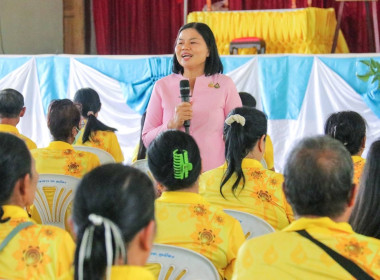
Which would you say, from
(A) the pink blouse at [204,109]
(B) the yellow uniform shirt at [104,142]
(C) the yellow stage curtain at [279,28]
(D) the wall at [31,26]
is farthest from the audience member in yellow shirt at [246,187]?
(D) the wall at [31,26]

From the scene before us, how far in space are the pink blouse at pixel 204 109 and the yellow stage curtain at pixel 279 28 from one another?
444cm

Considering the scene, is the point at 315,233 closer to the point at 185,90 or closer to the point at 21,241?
the point at 21,241

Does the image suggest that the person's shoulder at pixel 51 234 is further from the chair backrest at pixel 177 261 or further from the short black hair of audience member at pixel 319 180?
the short black hair of audience member at pixel 319 180

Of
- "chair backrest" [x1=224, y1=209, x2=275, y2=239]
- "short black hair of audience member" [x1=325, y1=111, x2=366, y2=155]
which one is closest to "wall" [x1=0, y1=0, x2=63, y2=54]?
"short black hair of audience member" [x1=325, y1=111, x2=366, y2=155]

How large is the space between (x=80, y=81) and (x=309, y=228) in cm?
503

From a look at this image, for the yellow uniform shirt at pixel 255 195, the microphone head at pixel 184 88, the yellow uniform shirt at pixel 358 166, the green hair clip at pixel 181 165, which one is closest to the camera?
the green hair clip at pixel 181 165

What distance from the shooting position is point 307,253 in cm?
148

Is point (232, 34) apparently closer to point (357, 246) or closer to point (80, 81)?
point (80, 81)

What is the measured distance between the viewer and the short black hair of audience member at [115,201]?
1315 mm

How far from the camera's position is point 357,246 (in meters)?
1.49

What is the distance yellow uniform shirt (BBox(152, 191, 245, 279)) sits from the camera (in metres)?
2.02

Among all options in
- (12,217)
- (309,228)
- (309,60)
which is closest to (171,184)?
(12,217)

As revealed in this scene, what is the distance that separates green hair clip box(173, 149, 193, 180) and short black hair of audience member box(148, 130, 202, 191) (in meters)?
0.01

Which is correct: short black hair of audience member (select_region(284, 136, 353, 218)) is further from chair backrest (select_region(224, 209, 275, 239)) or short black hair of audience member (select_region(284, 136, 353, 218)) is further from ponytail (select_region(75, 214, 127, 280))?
chair backrest (select_region(224, 209, 275, 239))
